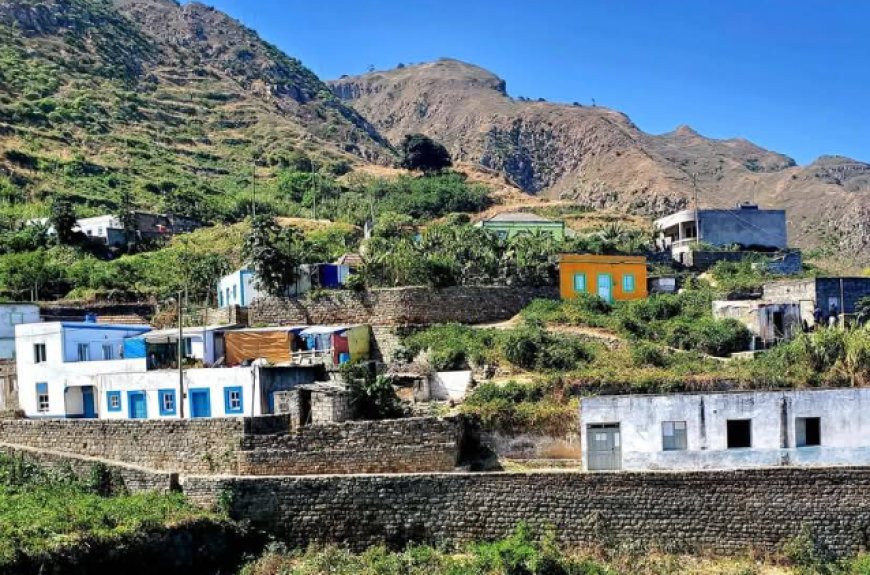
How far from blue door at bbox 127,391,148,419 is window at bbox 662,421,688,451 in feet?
42.9

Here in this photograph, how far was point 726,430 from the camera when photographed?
18.9 metres

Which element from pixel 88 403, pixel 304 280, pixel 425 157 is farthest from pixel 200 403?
pixel 425 157

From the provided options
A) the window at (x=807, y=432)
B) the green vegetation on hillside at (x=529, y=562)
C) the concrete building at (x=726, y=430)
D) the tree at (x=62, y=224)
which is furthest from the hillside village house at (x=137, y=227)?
the window at (x=807, y=432)

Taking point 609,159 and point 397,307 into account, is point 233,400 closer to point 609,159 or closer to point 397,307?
point 397,307

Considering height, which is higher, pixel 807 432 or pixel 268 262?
pixel 268 262

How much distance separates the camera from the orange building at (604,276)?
30.8m

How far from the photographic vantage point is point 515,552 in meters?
16.7

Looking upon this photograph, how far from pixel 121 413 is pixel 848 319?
20778 millimetres

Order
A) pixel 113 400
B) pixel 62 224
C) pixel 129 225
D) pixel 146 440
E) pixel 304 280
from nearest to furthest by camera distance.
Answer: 1. pixel 146 440
2. pixel 113 400
3. pixel 304 280
4. pixel 62 224
5. pixel 129 225

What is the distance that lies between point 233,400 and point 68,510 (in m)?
6.30

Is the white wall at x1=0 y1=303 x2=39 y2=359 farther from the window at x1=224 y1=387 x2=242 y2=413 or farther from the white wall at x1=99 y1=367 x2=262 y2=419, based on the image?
the window at x1=224 y1=387 x2=242 y2=413

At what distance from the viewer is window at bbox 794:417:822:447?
1856 centimetres

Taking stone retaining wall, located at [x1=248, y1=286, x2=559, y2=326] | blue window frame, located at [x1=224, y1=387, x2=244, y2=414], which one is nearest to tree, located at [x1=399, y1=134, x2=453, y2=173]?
stone retaining wall, located at [x1=248, y1=286, x2=559, y2=326]

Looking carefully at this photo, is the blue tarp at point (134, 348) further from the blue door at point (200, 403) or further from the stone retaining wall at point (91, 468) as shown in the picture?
the stone retaining wall at point (91, 468)
